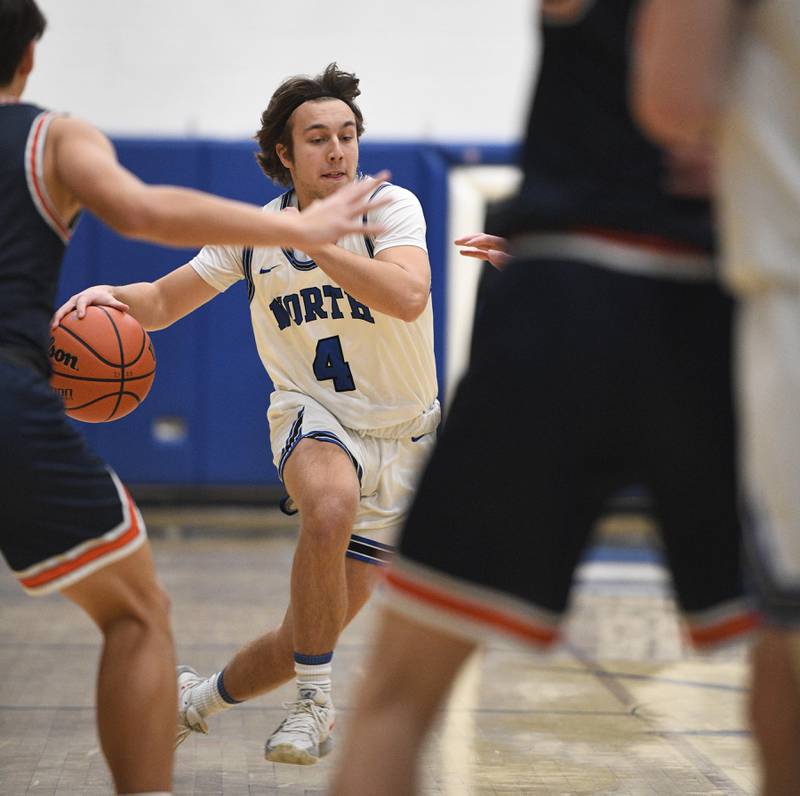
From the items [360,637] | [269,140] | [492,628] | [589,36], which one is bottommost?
[360,637]

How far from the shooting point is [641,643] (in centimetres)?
568

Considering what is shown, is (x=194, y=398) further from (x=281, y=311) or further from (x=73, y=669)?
(x=281, y=311)

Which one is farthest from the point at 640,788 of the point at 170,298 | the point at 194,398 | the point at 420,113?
the point at 420,113

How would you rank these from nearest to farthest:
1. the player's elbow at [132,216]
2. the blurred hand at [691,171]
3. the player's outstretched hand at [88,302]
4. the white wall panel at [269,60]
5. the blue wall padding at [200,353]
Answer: the blurred hand at [691,171] → the player's elbow at [132,216] → the player's outstretched hand at [88,302] → the blue wall padding at [200,353] → the white wall panel at [269,60]

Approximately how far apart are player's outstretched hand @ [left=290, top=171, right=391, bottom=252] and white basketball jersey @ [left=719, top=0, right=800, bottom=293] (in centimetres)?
111

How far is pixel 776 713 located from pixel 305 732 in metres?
1.79

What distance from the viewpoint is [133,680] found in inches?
98.3

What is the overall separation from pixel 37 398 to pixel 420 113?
308 inches

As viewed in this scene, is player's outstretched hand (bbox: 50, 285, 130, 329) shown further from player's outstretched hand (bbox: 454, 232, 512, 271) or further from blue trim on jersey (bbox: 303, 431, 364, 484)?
player's outstretched hand (bbox: 454, 232, 512, 271)

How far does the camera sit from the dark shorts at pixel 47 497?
7.81 feet

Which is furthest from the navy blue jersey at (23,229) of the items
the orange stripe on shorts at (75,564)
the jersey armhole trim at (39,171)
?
the orange stripe on shorts at (75,564)

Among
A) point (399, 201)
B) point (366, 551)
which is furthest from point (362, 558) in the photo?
point (399, 201)

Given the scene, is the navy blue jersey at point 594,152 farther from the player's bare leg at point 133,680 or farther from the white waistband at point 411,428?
the white waistband at point 411,428

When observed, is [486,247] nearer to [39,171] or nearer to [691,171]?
[39,171]
